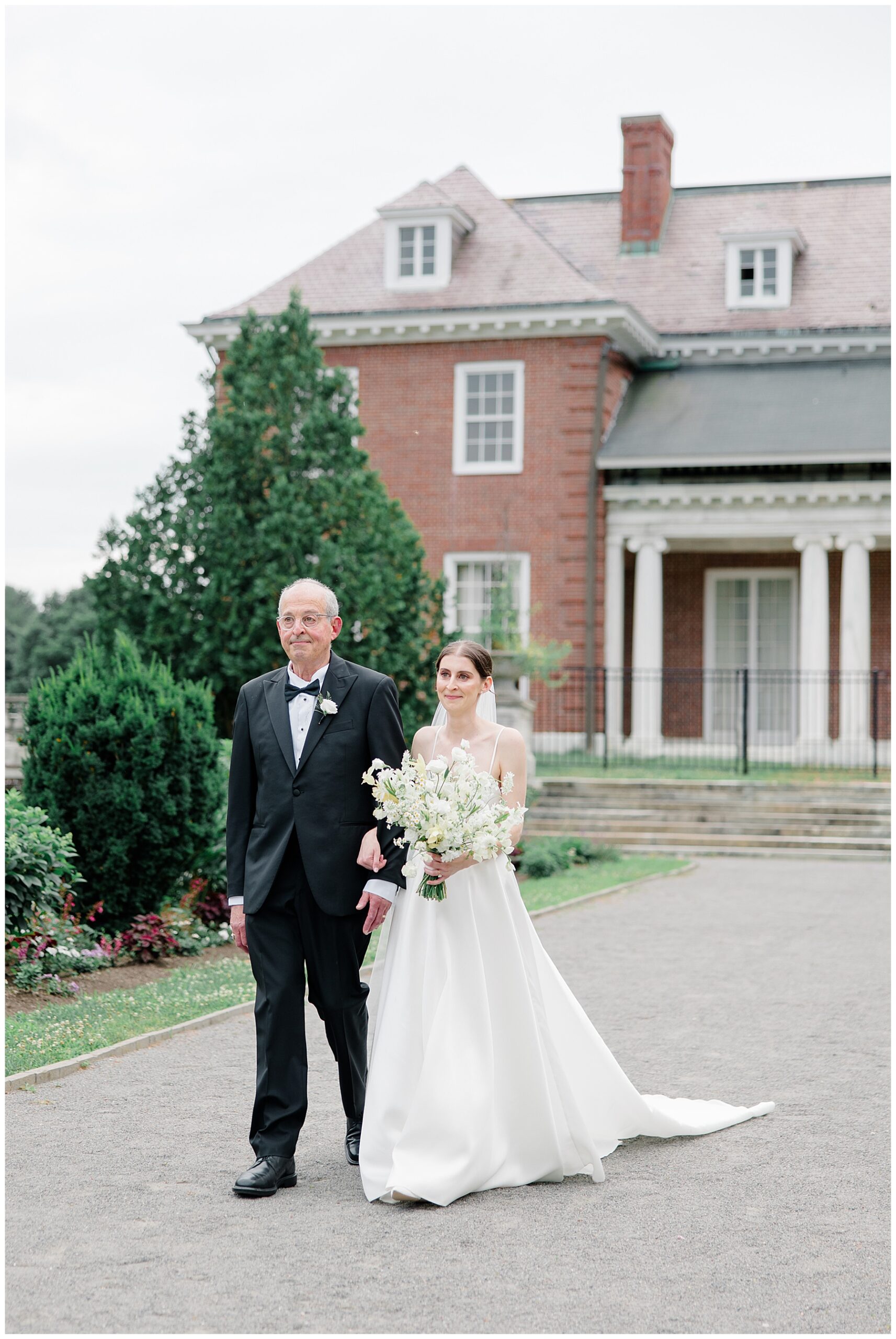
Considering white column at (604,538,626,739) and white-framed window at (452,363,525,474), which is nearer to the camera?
white column at (604,538,626,739)

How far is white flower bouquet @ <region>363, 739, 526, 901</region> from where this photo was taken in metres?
5.40

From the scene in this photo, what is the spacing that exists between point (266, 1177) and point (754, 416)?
2231cm

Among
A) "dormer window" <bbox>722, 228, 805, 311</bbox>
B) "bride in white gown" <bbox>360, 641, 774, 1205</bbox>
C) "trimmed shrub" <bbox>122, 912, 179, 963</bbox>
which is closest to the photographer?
"bride in white gown" <bbox>360, 641, 774, 1205</bbox>

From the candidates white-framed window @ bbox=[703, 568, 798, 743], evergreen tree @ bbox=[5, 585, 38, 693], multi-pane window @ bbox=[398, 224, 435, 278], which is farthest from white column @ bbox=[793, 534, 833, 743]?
evergreen tree @ bbox=[5, 585, 38, 693]

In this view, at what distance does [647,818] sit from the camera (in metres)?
20.0

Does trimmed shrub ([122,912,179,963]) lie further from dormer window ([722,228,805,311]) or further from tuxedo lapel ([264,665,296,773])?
dormer window ([722,228,805,311])

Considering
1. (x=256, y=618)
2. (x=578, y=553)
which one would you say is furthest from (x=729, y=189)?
(x=256, y=618)

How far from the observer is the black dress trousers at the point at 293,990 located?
539cm

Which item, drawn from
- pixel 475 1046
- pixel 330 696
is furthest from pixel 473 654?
pixel 475 1046

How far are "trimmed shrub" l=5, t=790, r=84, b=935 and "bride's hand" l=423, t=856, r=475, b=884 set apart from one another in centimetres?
417

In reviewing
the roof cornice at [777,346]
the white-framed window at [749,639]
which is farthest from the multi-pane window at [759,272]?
the white-framed window at [749,639]

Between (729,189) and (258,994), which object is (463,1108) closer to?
(258,994)

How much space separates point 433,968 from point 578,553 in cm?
2085

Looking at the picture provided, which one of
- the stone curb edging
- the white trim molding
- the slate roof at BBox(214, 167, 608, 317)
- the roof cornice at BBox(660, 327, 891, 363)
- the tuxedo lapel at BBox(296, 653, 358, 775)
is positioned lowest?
the stone curb edging
